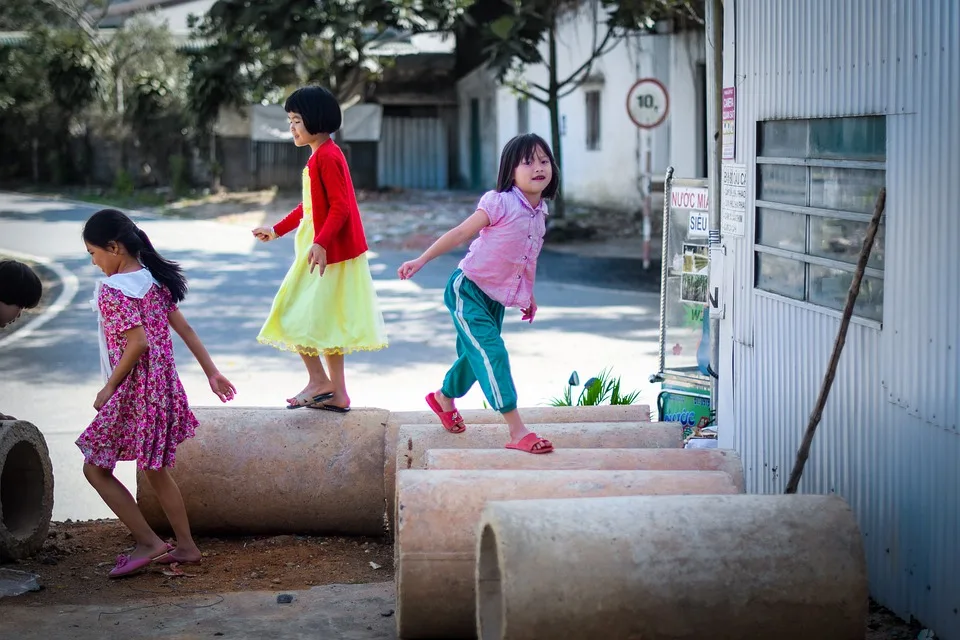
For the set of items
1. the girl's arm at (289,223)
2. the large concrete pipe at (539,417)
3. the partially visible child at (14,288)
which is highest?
the girl's arm at (289,223)

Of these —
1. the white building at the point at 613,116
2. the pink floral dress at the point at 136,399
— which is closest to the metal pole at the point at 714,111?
the pink floral dress at the point at 136,399

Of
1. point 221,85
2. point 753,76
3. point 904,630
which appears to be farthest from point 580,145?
point 904,630

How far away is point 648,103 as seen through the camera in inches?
698

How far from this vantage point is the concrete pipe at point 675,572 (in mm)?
3596

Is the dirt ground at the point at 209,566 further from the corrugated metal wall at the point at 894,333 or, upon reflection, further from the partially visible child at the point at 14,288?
the corrugated metal wall at the point at 894,333

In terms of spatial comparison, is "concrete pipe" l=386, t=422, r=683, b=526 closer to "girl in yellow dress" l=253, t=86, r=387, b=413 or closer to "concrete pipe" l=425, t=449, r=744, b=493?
"concrete pipe" l=425, t=449, r=744, b=493

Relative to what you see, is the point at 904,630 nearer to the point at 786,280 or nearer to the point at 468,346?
the point at 786,280

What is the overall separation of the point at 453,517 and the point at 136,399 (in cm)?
186

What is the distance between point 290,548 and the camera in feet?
20.0

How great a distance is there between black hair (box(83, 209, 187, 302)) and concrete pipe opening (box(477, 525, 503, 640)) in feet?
7.47

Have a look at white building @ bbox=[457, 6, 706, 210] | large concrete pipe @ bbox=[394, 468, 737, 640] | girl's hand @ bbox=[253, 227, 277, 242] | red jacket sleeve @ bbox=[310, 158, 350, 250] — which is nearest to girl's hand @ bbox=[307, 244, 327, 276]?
red jacket sleeve @ bbox=[310, 158, 350, 250]

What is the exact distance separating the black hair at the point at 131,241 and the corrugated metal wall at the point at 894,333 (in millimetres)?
2750

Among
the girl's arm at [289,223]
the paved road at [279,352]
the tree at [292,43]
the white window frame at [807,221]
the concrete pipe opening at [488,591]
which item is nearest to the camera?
the concrete pipe opening at [488,591]

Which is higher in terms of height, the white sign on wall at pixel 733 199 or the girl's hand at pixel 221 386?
the white sign on wall at pixel 733 199
